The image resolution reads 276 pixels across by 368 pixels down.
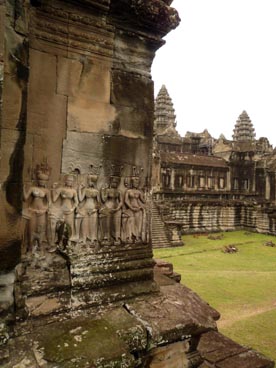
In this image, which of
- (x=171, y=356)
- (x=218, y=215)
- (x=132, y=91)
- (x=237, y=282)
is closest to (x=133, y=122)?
(x=132, y=91)

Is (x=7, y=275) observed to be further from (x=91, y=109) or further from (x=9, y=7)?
(x=9, y=7)

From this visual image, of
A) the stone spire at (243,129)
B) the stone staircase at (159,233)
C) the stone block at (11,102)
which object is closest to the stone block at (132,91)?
the stone block at (11,102)

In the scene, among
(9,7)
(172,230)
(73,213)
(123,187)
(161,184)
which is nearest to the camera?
(9,7)

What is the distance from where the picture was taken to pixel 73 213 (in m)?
3.07

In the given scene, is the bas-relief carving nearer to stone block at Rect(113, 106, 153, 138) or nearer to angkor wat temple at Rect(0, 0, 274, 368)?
angkor wat temple at Rect(0, 0, 274, 368)

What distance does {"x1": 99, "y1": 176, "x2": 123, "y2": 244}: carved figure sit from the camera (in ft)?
10.7

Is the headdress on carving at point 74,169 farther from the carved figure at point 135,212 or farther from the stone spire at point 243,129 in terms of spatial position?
the stone spire at point 243,129

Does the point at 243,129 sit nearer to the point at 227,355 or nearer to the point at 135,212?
the point at 227,355

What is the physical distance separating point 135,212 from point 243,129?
2295 inches

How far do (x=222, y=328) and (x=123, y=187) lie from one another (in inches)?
227

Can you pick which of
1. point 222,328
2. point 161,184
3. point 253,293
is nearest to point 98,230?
point 222,328

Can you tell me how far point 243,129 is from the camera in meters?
58.2

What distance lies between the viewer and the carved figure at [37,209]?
2.83m

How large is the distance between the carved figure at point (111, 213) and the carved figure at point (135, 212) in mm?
101
